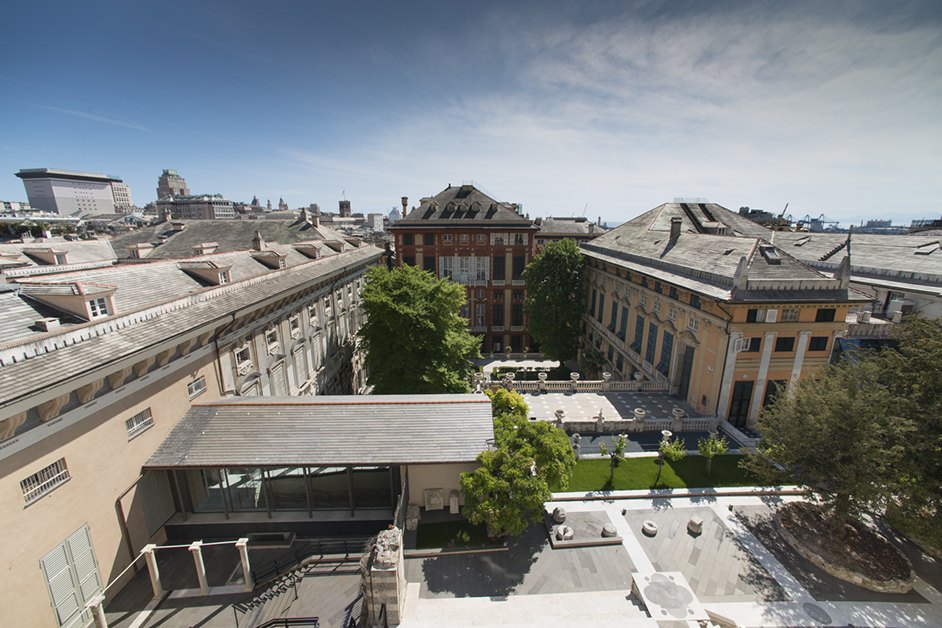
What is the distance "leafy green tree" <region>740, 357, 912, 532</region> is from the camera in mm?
16219

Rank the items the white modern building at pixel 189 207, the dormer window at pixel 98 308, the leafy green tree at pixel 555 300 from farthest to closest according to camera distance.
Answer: the white modern building at pixel 189 207
the leafy green tree at pixel 555 300
the dormer window at pixel 98 308

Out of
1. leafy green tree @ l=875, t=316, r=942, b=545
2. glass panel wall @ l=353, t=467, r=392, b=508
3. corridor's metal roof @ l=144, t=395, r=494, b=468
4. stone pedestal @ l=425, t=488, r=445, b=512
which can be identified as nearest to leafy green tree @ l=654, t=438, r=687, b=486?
leafy green tree @ l=875, t=316, r=942, b=545

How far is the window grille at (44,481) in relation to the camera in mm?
11547

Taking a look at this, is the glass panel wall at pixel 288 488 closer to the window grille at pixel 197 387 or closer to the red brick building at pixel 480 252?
the window grille at pixel 197 387

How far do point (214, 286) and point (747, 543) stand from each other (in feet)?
98.4

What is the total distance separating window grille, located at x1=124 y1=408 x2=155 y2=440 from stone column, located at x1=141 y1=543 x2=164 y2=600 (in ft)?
13.6

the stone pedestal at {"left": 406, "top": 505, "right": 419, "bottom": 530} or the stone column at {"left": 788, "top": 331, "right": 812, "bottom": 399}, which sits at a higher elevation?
the stone column at {"left": 788, "top": 331, "right": 812, "bottom": 399}

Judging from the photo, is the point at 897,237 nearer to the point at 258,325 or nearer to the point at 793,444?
the point at 793,444

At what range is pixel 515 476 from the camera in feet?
52.6

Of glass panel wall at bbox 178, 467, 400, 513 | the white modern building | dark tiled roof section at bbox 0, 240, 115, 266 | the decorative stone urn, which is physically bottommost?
the decorative stone urn

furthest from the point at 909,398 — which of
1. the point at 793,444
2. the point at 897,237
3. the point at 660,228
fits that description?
the point at 897,237

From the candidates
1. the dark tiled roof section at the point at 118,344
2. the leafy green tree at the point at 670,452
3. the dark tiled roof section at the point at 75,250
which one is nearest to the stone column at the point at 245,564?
the dark tiled roof section at the point at 118,344

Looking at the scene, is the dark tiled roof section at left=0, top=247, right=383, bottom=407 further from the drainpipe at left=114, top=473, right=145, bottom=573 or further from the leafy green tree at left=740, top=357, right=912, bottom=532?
the leafy green tree at left=740, top=357, right=912, bottom=532

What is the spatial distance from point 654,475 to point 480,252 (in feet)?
122
